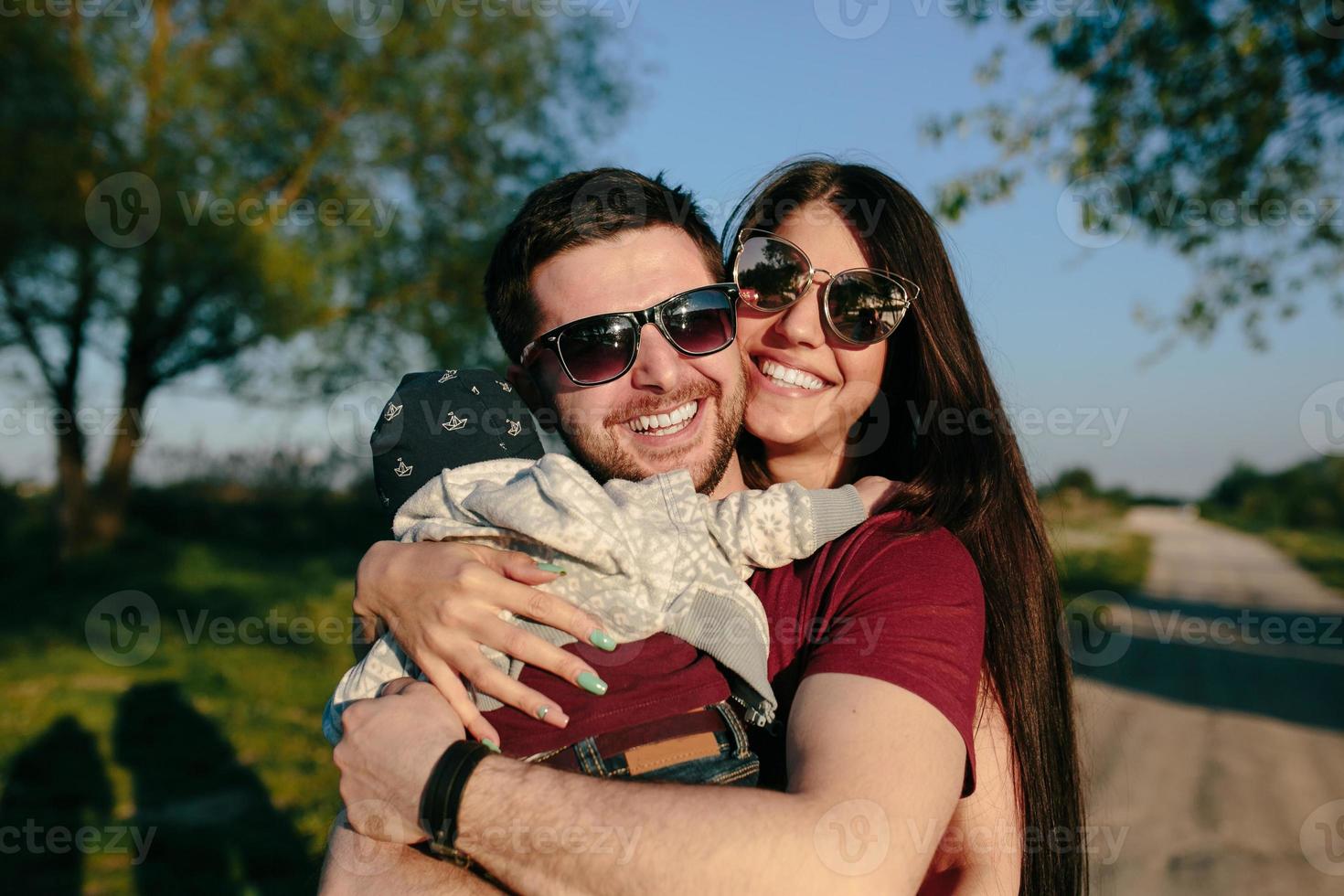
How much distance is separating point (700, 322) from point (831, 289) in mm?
386

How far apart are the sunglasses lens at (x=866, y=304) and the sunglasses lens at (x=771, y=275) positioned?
4.0 inches

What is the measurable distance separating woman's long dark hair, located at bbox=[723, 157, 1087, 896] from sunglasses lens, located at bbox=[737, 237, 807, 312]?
0.52ft

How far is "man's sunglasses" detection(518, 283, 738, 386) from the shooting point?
8.00 feet

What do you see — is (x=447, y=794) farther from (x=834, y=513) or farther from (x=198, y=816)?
(x=198, y=816)

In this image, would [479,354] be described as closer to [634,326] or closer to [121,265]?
[121,265]

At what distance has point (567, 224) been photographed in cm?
251

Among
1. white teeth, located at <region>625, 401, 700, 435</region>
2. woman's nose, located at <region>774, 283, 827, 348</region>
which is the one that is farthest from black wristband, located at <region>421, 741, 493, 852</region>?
woman's nose, located at <region>774, 283, 827, 348</region>

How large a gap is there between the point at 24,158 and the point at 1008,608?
12.3m

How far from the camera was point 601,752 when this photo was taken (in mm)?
1804

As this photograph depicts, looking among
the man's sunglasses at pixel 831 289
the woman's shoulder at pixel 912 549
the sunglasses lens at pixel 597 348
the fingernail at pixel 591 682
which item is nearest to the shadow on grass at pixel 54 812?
the sunglasses lens at pixel 597 348

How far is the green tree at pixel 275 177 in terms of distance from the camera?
11695mm

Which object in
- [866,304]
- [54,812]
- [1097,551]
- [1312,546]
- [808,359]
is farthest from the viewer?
[1312,546]

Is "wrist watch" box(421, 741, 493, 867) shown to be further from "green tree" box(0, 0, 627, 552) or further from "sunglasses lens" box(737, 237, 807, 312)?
"green tree" box(0, 0, 627, 552)

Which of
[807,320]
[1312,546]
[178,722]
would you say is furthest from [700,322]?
[1312,546]
